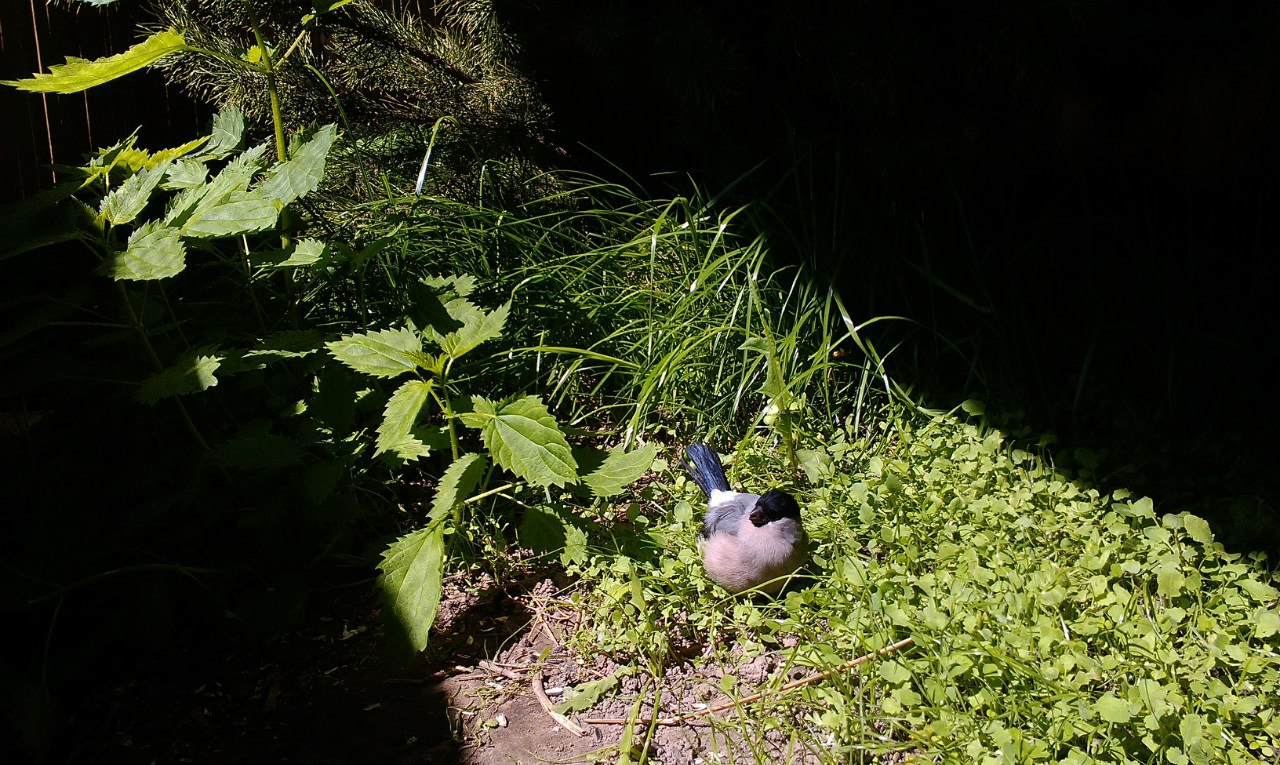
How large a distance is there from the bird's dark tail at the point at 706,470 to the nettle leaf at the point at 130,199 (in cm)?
147

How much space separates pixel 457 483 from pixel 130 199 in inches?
37.1

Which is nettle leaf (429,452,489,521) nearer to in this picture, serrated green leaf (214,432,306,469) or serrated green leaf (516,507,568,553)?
serrated green leaf (516,507,568,553)

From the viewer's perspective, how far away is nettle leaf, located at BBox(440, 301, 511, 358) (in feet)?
6.84

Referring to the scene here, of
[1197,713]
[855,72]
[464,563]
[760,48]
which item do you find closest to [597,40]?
[760,48]

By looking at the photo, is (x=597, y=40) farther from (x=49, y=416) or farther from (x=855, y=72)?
(x=49, y=416)

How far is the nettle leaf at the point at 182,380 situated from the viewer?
188cm

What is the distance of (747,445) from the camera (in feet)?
8.99

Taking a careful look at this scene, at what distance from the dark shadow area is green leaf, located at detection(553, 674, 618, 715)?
1.46 meters

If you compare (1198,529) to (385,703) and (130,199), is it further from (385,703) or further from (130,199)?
(130,199)

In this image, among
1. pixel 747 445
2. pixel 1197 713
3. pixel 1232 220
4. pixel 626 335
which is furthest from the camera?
pixel 1232 220

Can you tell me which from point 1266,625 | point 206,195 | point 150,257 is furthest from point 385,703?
point 1266,625

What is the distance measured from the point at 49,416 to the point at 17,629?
0.60 metres

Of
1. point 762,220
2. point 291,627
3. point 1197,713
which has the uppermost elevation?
point 762,220

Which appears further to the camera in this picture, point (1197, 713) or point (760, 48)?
point (760, 48)
